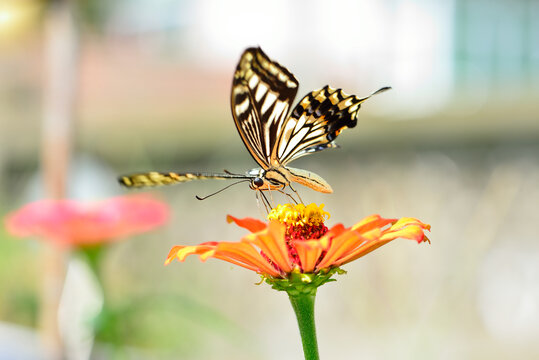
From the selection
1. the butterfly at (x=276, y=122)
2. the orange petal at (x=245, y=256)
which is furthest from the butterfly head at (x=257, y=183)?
the orange petal at (x=245, y=256)

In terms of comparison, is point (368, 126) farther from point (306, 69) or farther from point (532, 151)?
point (532, 151)

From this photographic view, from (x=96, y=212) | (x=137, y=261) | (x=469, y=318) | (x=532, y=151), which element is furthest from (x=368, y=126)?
(x=96, y=212)

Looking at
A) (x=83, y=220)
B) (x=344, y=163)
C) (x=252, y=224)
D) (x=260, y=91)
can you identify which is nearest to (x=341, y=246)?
(x=252, y=224)

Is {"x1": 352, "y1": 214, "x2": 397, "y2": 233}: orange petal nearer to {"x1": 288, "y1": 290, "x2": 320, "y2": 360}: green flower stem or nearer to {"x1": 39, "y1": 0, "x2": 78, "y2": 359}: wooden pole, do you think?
{"x1": 288, "y1": 290, "x2": 320, "y2": 360}: green flower stem

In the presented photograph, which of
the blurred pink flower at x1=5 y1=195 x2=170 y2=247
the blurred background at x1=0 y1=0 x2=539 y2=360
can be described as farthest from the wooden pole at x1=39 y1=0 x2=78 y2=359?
the blurred background at x1=0 y1=0 x2=539 y2=360

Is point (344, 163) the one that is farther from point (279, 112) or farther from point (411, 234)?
point (411, 234)

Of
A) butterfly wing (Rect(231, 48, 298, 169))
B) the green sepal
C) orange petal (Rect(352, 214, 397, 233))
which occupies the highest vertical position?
butterfly wing (Rect(231, 48, 298, 169))

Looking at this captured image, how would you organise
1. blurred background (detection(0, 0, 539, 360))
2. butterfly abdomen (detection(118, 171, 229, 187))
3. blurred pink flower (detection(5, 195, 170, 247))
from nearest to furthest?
butterfly abdomen (detection(118, 171, 229, 187)) < blurred pink flower (detection(5, 195, 170, 247)) < blurred background (detection(0, 0, 539, 360))
